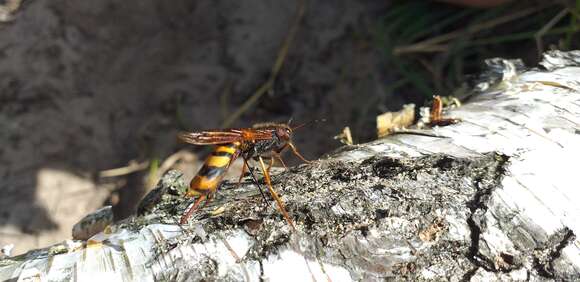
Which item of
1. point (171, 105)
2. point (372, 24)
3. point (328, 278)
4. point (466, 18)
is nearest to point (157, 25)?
point (171, 105)

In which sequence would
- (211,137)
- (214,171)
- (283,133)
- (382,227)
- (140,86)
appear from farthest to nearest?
(140,86) → (283,133) → (211,137) → (214,171) → (382,227)

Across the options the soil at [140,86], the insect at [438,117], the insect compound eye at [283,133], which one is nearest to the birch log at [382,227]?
the insect at [438,117]

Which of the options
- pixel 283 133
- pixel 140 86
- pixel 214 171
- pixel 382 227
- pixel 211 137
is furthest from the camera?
pixel 140 86

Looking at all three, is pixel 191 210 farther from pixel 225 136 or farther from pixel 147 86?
pixel 147 86

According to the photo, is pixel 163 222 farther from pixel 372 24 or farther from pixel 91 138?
pixel 372 24

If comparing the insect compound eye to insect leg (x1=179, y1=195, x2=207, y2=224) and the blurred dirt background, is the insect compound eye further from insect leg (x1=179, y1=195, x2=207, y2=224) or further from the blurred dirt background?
the blurred dirt background

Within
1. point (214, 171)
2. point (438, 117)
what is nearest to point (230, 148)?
point (214, 171)

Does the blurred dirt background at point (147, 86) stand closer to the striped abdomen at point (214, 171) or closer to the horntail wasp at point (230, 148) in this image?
the horntail wasp at point (230, 148)
